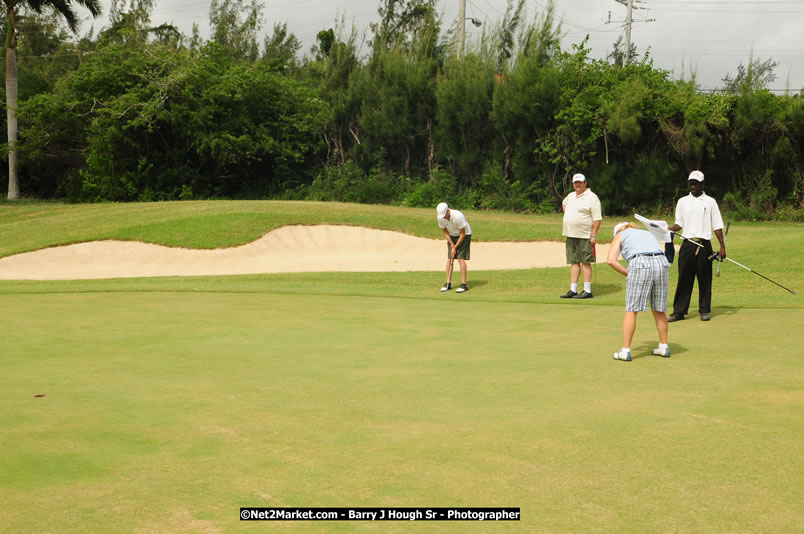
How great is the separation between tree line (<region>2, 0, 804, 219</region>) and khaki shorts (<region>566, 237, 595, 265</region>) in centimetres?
1750

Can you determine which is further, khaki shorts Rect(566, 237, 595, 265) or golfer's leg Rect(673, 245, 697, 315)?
khaki shorts Rect(566, 237, 595, 265)

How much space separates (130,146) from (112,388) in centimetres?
3395

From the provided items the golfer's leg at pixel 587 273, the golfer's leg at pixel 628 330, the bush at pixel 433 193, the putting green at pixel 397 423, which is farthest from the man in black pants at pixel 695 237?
the bush at pixel 433 193

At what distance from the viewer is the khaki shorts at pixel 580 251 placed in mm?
13578

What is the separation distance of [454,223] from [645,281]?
6.70 metres

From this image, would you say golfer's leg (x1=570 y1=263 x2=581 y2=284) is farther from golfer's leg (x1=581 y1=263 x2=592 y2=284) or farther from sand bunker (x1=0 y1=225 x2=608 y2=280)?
sand bunker (x1=0 y1=225 x2=608 y2=280)

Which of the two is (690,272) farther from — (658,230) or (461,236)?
(461,236)

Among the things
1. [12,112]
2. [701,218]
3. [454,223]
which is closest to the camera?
[701,218]

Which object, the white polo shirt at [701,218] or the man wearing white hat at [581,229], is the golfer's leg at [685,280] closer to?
the white polo shirt at [701,218]

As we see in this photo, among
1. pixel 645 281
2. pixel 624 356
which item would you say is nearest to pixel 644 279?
pixel 645 281

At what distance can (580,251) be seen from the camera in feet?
44.7

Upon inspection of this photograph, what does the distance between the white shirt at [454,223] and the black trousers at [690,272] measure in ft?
13.4

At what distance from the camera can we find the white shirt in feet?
46.8

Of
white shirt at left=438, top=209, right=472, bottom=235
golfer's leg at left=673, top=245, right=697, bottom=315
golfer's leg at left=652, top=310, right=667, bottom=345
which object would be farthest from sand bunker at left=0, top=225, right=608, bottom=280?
golfer's leg at left=652, top=310, right=667, bottom=345
